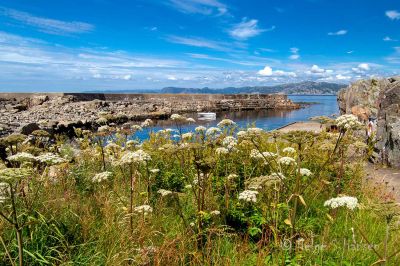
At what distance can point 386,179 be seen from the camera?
890 cm

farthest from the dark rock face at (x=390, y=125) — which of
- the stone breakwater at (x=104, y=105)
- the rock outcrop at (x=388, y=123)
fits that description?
the stone breakwater at (x=104, y=105)

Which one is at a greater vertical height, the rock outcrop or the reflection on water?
the rock outcrop

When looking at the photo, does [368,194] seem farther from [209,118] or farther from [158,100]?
[158,100]

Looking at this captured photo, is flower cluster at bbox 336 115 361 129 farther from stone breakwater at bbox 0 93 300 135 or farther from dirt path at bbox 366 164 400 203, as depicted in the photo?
stone breakwater at bbox 0 93 300 135

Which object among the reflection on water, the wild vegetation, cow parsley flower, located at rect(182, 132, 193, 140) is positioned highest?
cow parsley flower, located at rect(182, 132, 193, 140)

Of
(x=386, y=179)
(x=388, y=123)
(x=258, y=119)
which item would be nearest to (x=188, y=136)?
(x=386, y=179)

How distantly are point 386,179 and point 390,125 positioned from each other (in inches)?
99.1

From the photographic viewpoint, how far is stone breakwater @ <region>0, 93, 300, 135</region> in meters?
28.1

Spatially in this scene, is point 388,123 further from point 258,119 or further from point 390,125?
point 258,119

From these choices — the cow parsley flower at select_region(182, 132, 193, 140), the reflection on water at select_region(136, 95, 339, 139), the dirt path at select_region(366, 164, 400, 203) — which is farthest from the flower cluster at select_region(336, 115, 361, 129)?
the reflection on water at select_region(136, 95, 339, 139)

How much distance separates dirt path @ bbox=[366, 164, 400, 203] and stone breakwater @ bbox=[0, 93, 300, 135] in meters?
17.7

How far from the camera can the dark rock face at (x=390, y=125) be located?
406 inches

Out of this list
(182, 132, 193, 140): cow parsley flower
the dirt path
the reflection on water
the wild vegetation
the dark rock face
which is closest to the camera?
the wild vegetation

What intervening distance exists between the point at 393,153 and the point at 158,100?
1606 inches
